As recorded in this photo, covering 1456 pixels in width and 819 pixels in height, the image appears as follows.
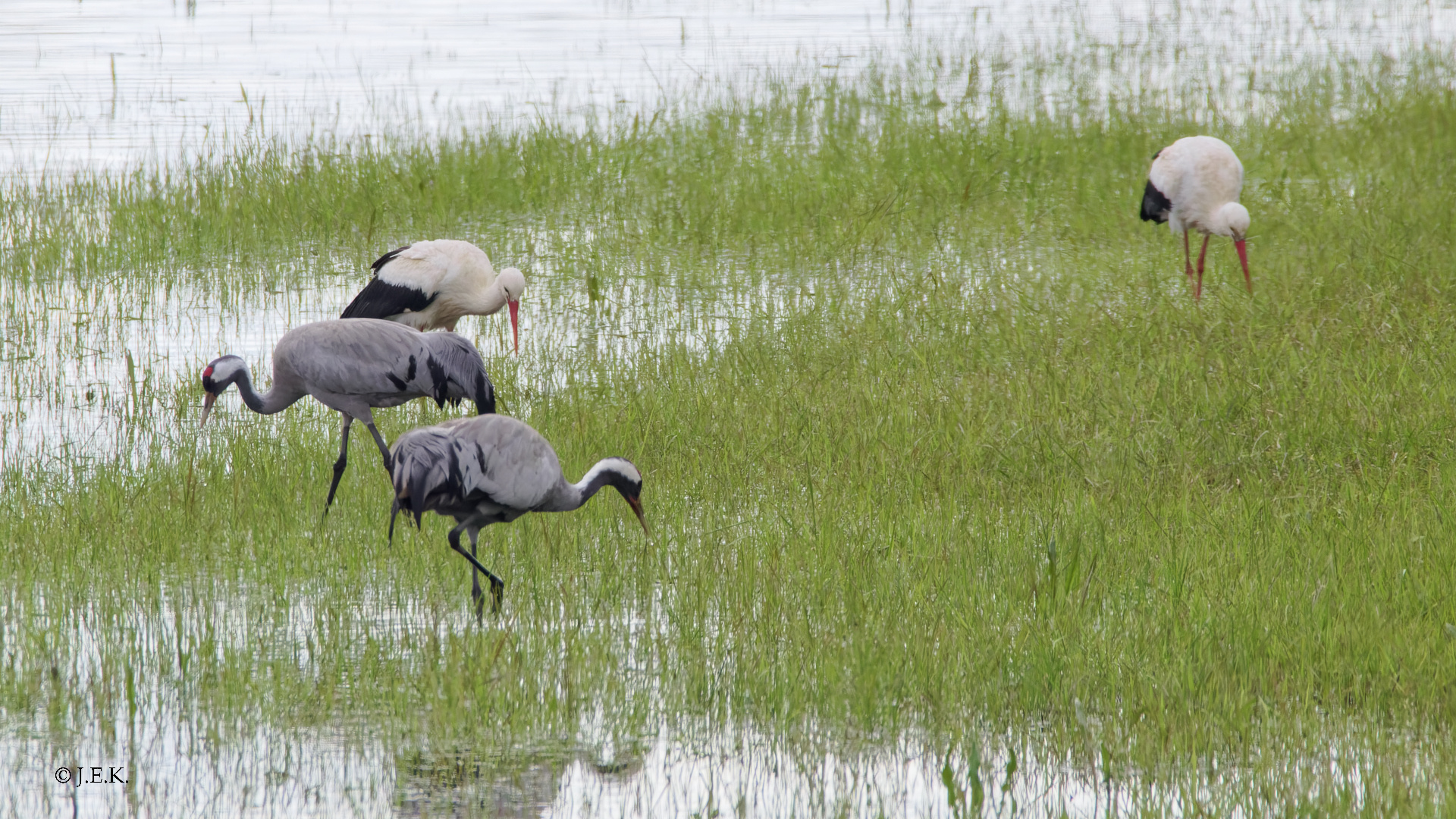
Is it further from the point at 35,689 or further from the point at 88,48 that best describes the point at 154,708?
the point at 88,48

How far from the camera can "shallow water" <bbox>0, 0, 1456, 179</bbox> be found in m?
13.3

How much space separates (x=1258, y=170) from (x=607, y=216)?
4.72m

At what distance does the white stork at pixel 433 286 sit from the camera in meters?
7.76

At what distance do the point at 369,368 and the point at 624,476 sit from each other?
140 cm

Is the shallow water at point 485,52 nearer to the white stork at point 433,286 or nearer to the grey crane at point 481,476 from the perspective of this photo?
the white stork at point 433,286

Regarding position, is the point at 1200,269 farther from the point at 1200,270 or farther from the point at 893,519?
the point at 893,519

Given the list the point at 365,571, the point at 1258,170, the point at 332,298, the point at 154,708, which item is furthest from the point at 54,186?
the point at 1258,170

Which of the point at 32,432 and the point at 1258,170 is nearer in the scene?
the point at 32,432

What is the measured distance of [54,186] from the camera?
36.7 feet

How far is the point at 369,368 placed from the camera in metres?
6.05

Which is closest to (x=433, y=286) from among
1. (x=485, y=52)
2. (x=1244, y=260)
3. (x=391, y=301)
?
(x=391, y=301)

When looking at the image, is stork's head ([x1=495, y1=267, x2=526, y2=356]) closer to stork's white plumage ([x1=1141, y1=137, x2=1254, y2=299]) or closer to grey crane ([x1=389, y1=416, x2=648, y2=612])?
grey crane ([x1=389, y1=416, x2=648, y2=612])

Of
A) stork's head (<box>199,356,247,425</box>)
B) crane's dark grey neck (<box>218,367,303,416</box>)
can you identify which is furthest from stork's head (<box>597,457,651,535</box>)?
stork's head (<box>199,356,247,425</box>)

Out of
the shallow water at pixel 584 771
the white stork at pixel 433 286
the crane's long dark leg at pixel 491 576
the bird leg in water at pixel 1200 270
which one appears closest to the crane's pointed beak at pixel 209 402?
the white stork at pixel 433 286
